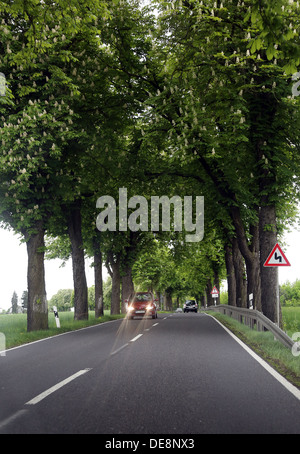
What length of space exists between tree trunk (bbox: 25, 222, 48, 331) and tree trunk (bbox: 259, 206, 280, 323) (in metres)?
8.22

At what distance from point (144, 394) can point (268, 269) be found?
9.96m

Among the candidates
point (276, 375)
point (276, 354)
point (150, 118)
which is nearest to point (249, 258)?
point (150, 118)

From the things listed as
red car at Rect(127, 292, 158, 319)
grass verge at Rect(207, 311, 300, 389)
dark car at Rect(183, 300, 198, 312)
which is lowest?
dark car at Rect(183, 300, 198, 312)

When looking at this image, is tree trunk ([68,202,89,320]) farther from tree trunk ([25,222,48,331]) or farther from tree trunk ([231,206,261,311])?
tree trunk ([231,206,261,311])

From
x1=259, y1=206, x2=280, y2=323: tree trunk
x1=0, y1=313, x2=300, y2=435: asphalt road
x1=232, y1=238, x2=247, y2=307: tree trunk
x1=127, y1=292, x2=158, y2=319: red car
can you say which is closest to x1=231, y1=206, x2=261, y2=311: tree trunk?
x1=259, y1=206, x2=280, y2=323: tree trunk

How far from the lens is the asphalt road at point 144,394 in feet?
14.8

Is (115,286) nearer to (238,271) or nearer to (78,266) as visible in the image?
(78,266)

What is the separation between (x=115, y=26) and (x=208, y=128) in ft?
18.2

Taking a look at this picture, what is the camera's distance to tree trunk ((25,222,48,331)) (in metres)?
16.9

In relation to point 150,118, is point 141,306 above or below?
below

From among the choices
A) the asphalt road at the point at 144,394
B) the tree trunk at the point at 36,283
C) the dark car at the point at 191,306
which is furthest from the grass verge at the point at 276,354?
the dark car at the point at 191,306

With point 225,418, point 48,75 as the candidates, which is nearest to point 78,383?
point 225,418

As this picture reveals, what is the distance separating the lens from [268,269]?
49.1 ft
